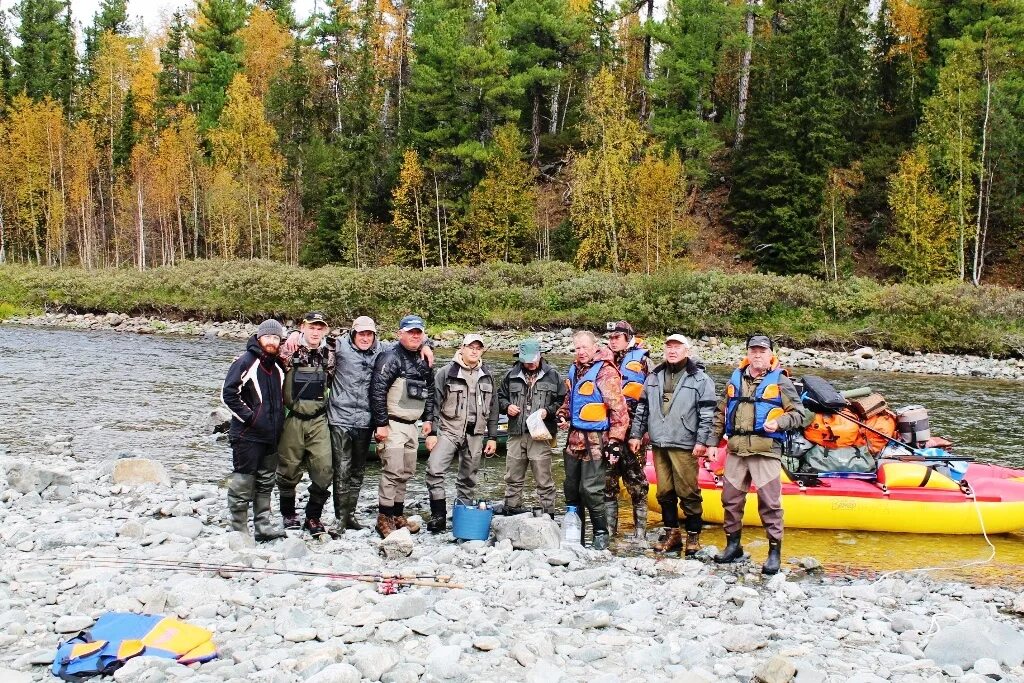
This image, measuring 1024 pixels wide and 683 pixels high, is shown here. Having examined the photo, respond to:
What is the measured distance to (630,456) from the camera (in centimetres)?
817

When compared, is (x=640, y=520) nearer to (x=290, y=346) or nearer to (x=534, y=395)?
(x=534, y=395)

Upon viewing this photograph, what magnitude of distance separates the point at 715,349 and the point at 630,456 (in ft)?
72.3

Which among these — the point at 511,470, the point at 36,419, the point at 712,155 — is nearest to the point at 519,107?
the point at 712,155

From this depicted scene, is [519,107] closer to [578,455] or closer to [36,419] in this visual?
[36,419]

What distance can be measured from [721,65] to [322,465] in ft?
158

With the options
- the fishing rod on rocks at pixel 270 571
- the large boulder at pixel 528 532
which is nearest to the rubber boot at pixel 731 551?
the large boulder at pixel 528 532

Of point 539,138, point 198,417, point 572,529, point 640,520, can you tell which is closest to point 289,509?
point 572,529

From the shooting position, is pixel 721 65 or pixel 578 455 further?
pixel 721 65

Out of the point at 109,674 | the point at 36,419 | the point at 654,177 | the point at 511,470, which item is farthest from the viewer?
the point at 654,177

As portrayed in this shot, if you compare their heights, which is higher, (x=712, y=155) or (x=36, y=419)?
(x=712, y=155)

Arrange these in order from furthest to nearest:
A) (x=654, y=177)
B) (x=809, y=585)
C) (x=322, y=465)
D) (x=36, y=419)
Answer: (x=654, y=177) < (x=36, y=419) < (x=322, y=465) < (x=809, y=585)

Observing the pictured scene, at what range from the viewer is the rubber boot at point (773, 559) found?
24.7 ft

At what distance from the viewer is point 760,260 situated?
40656 millimetres

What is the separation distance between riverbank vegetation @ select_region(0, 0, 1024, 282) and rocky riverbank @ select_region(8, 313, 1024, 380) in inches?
316
